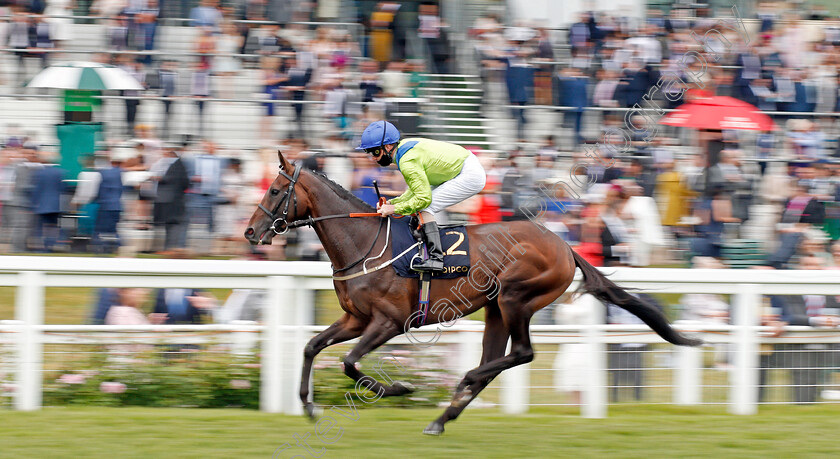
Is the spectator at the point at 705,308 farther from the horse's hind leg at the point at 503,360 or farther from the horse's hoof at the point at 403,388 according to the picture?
the horse's hoof at the point at 403,388

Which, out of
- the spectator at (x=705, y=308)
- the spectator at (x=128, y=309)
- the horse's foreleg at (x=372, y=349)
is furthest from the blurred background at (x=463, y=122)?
the spectator at (x=128, y=309)

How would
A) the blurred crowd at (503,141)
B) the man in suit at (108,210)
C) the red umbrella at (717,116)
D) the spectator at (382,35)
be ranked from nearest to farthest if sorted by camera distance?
the blurred crowd at (503,141) < the man in suit at (108,210) < the red umbrella at (717,116) < the spectator at (382,35)

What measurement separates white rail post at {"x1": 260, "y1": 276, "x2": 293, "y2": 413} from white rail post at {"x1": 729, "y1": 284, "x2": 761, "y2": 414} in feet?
9.27

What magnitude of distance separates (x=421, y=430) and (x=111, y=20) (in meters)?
7.12

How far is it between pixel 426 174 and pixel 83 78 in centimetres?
552

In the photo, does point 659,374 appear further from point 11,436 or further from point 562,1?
point 562,1

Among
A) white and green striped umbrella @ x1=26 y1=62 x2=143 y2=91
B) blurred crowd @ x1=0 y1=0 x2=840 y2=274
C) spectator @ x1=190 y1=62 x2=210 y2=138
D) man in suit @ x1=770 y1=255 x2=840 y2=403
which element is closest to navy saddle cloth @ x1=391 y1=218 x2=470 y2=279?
blurred crowd @ x1=0 y1=0 x2=840 y2=274

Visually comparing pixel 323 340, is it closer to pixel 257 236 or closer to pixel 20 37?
pixel 257 236

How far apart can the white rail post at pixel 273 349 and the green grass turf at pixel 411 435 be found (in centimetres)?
14

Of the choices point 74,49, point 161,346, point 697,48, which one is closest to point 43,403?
point 161,346

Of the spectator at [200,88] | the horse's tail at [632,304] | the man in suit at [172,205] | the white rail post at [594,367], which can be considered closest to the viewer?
the horse's tail at [632,304]

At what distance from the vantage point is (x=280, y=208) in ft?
18.0

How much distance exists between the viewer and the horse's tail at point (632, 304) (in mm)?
5711

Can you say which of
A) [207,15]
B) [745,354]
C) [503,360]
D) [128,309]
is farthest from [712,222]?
[207,15]
